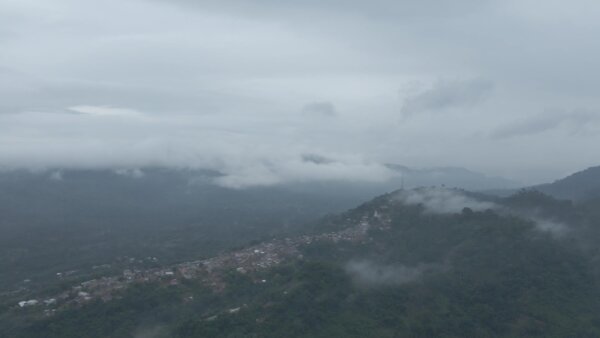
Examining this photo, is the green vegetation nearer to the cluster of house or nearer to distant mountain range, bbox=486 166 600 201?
the cluster of house

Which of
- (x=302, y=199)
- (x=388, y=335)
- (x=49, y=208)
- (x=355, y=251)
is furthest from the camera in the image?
(x=302, y=199)

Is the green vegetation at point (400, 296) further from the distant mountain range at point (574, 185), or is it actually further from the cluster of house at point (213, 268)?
the distant mountain range at point (574, 185)

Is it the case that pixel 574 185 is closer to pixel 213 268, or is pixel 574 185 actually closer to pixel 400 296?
pixel 400 296

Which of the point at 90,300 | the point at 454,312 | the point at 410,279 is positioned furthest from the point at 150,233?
the point at 454,312

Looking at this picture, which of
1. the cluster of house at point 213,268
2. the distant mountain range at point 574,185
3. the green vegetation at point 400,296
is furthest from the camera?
the distant mountain range at point 574,185

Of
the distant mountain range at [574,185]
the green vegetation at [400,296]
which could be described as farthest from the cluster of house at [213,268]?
the distant mountain range at [574,185]

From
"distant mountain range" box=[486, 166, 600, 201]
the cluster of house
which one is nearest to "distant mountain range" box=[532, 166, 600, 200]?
"distant mountain range" box=[486, 166, 600, 201]

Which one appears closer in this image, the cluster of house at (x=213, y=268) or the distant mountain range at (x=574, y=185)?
the cluster of house at (x=213, y=268)

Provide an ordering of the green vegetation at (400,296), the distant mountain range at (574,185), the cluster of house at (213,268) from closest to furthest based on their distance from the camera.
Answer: the green vegetation at (400,296), the cluster of house at (213,268), the distant mountain range at (574,185)

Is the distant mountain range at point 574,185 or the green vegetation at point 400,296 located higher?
the distant mountain range at point 574,185

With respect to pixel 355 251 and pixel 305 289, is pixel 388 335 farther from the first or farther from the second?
pixel 355 251
